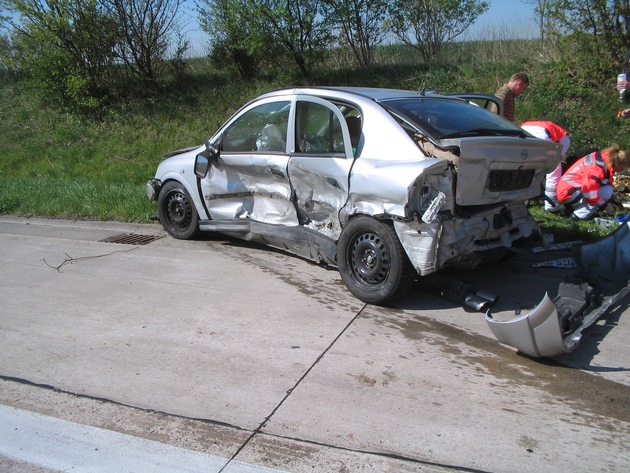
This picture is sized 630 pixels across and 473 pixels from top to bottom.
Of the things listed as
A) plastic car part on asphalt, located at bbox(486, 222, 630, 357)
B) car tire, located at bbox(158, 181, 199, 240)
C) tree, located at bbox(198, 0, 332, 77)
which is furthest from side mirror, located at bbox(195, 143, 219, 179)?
tree, located at bbox(198, 0, 332, 77)

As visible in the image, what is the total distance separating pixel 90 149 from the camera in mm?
14359

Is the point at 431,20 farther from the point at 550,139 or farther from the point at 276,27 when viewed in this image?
the point at 550,139

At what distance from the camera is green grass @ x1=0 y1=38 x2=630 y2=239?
10205 mm

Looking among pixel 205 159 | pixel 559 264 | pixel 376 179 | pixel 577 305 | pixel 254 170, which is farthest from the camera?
pixel 205 159

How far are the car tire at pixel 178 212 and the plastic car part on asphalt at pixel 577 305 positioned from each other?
3890 millimetres

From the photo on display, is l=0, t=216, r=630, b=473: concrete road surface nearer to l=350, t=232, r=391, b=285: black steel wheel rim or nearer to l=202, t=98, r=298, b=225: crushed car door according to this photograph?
l=350, t=232, r=391, b=285: black steel wheel rim

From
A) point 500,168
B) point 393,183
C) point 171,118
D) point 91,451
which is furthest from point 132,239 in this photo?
point 171,118

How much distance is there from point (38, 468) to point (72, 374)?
3.35 feet

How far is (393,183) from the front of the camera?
4.68m

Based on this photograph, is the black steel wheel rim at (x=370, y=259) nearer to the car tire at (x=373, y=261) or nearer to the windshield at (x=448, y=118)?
the car tire at (x=373, y=261)

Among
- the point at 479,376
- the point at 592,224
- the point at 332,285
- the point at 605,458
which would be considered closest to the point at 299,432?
the point at 479,376

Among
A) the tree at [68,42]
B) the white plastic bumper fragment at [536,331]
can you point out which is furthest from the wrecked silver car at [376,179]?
the tree at [68,42]

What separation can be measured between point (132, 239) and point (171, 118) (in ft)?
26.0

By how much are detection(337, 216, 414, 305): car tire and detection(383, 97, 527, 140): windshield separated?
3.02 feet
